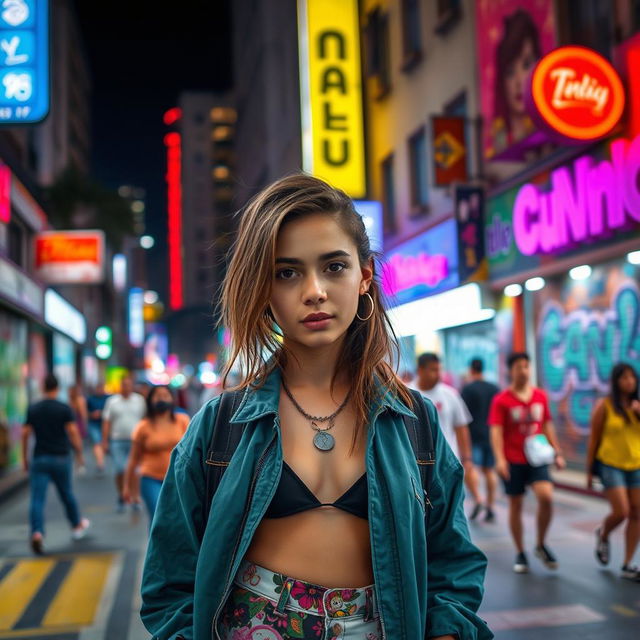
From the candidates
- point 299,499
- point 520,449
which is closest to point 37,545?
point 520,449

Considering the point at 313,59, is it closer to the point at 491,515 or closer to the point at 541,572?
the point at 491,515

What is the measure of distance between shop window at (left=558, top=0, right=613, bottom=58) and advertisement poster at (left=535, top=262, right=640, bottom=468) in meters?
3.41

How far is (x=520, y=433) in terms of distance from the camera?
7590 millimetres

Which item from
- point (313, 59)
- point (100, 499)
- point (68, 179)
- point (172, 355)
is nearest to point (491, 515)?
point (100, 499)

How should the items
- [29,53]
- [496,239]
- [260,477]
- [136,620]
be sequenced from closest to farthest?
[260,477] < [136,620] < [29,53] < [496,239]

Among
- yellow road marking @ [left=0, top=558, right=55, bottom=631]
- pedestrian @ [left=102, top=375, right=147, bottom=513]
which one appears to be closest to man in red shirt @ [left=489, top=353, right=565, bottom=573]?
yellow road marking @ [left=0, top=558, right=55, bottom=631]

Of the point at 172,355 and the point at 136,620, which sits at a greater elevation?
the point at 172,355

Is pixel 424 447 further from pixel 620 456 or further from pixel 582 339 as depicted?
pixel 582 339

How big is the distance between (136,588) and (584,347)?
7813 mm

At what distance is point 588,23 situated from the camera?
12.3 metres

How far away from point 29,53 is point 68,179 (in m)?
24.3

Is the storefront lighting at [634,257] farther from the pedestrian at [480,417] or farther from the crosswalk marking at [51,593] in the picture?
the crosswalk marking at [51,593]

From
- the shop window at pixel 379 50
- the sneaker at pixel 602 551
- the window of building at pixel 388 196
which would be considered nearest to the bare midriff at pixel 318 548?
the sneaker at pixel 602 551

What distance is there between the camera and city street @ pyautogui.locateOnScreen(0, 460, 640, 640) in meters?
5.65
